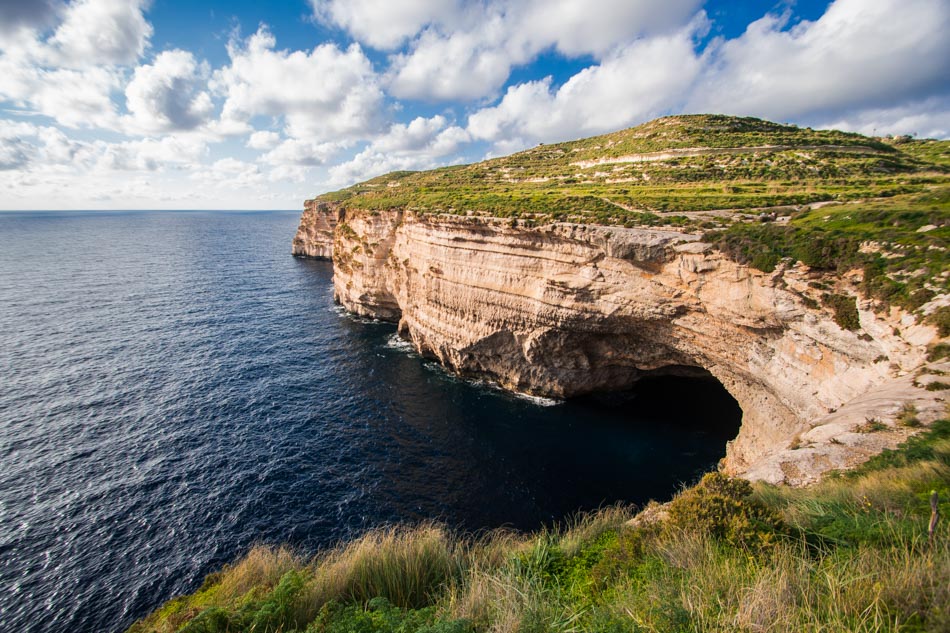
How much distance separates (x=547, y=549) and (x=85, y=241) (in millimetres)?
187201

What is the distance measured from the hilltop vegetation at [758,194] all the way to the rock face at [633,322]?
1.57m

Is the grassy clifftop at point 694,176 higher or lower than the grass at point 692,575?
higher

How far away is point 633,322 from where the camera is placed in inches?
1222

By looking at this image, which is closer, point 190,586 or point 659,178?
point 190,586

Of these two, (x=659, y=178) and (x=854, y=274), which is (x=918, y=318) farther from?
(x=659, y=178)

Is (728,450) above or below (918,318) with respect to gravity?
below

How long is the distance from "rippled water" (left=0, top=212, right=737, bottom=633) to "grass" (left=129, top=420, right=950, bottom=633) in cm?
1105

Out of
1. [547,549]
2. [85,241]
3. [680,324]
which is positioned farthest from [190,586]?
[85,241]

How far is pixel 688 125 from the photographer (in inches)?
2340

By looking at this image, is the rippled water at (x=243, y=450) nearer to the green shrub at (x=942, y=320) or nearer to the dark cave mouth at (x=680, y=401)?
the dark cave mouth at (x=680, y=401)

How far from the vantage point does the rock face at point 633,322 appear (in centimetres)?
2209

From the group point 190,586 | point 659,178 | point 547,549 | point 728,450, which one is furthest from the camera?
point 659,178

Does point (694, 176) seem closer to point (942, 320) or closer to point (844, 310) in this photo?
point (844, 310)

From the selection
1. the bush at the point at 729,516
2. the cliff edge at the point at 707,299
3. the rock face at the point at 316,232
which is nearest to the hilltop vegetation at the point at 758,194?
the cliff edge at the point at 707,299
